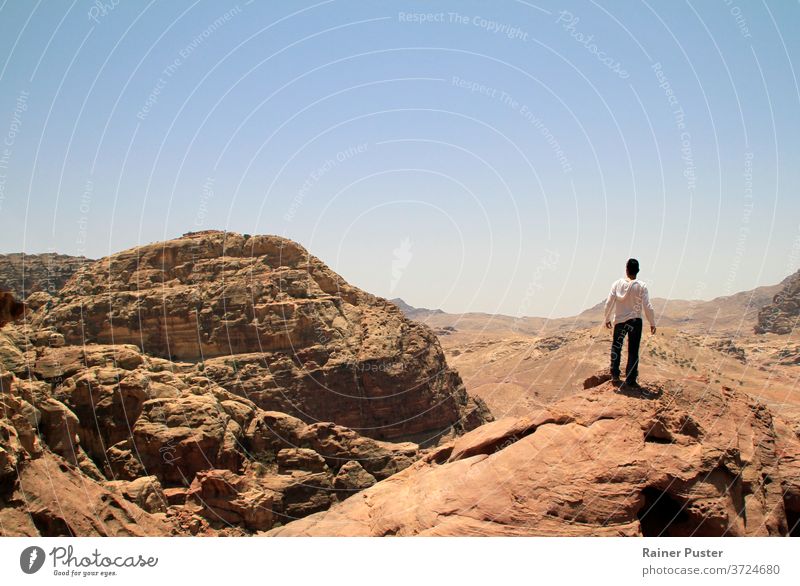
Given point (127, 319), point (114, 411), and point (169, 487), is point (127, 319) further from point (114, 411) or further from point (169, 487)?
point (169, 487)

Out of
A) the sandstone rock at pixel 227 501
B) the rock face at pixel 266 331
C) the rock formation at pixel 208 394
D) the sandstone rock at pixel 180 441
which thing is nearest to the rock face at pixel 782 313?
the rock formation at pixel 208 394

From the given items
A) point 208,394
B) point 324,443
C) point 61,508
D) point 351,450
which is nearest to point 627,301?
point 61,508

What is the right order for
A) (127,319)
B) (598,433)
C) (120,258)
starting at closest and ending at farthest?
1. (598,433)
2. (127,319)
3. (120,258)

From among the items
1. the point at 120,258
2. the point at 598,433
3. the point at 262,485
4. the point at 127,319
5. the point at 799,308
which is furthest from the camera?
the point at 799,308

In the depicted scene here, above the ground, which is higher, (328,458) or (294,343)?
(294,343)

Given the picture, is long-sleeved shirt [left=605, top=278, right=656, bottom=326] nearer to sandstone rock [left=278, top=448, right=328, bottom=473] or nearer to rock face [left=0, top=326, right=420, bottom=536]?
rock face [left=0, top=326, right=420, bottom=536]

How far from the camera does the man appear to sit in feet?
46.3

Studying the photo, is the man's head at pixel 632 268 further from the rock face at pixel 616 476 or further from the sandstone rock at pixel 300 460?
the sandstone rock at pixel 300 460

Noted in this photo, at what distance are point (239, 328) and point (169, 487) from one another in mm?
22312

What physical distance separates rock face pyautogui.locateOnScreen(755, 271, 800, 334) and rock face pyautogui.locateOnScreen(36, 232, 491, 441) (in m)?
94.0

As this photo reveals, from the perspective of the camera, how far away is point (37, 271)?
74.2 metres

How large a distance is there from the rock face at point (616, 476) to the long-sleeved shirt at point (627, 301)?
66.4 inches

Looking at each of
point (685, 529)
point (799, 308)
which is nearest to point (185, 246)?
point (685, 529)

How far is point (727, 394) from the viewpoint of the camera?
594 inches
